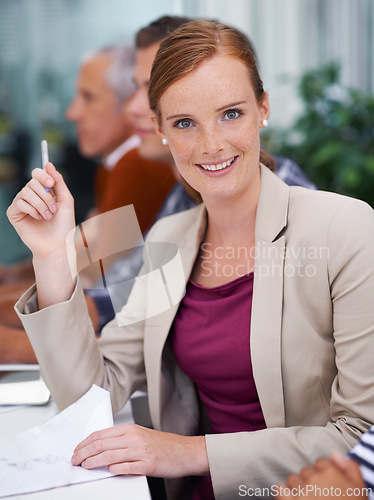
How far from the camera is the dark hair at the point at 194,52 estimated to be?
0.89m

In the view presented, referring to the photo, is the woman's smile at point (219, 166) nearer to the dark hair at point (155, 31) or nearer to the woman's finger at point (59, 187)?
the woman's finger at point (59, 187)

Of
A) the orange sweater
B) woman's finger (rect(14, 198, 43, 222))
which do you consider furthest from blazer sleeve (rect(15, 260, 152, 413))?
the orange sweater

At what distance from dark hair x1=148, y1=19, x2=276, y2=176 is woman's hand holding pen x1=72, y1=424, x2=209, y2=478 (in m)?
0.53

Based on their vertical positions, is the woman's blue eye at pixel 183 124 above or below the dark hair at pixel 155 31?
below

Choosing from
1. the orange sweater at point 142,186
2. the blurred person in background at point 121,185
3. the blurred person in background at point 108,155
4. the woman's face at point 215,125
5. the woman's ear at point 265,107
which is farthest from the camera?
the orange sweater at point 142,186

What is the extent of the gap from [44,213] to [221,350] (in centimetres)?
39

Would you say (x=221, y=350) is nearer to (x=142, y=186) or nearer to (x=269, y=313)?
(x=269, y=313)

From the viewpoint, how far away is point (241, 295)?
0.99 m

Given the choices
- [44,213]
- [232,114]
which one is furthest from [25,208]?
[232,114]

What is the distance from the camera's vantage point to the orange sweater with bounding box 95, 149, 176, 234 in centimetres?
132

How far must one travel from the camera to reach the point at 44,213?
962mm

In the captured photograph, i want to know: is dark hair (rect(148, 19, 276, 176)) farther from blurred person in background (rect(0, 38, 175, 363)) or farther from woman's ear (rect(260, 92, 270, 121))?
blurred person in background (rect(0, 38, 175, 363))

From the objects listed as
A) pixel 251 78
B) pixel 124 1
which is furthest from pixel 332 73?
pixel 251 78

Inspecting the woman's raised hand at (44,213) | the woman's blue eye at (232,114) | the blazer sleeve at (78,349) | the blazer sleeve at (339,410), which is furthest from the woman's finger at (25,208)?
the blazer sleeve at (339,410)
